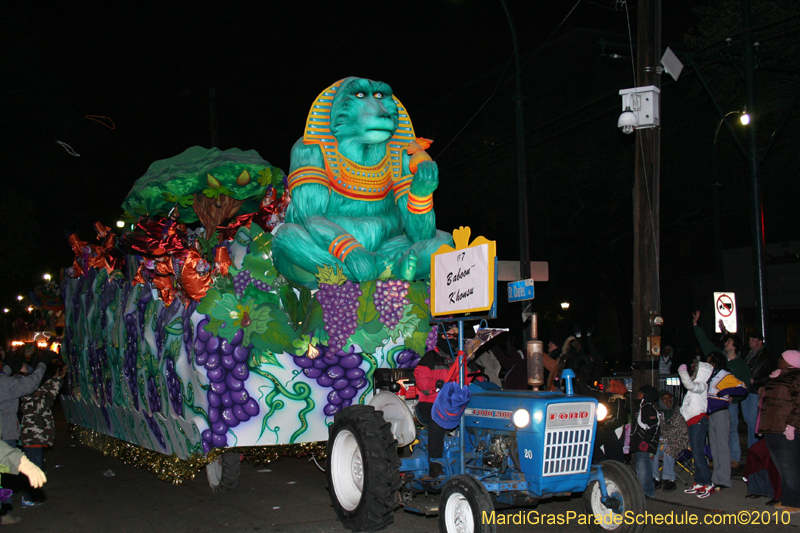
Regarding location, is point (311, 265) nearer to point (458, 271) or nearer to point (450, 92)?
point (458, 271)

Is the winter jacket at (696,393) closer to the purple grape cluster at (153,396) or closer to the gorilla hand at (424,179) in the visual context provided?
the gorilla hand at (424,179)

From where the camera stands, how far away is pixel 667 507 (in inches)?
309

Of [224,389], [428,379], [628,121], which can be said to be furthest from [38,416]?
[628,121]

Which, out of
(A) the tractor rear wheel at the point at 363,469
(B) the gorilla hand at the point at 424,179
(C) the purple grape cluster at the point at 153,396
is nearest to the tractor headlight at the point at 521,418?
(A) the tractor rear wheel at the point at 363,469

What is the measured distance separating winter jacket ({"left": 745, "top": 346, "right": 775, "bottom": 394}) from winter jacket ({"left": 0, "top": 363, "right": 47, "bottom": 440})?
8485 millimetres

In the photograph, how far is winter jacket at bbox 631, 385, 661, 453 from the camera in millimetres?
8086

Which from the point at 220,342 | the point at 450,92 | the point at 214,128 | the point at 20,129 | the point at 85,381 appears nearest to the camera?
the point at 220,342

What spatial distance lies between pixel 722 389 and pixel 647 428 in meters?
1.32

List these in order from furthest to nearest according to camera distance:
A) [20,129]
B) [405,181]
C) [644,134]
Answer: [20,129] < [644,134] < [405,181]

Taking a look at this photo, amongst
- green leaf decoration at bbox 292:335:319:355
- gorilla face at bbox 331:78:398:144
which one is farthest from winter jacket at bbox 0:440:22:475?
gorilla face at bbox 331:78:398:144

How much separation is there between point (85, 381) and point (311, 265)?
20.1 feet

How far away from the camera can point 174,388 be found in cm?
802

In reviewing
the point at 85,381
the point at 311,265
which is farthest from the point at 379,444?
the point at 85,381

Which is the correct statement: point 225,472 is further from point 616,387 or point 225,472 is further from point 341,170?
point 616,387
